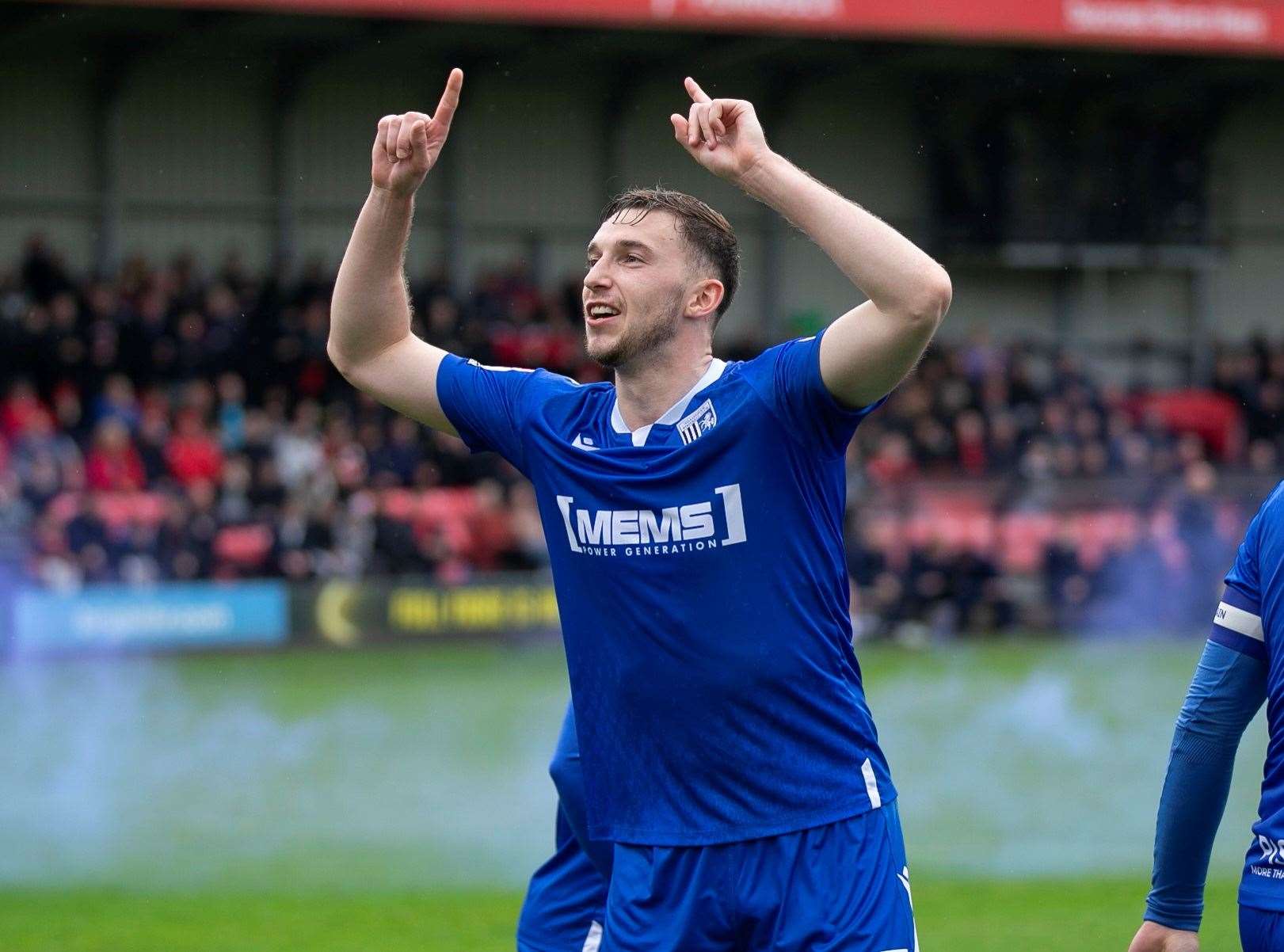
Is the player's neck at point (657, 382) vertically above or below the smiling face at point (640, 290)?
below

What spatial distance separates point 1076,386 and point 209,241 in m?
12.0

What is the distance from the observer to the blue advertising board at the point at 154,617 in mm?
17391

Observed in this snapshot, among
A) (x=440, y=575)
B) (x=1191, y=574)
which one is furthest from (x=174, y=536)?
(x=1191, y=574)

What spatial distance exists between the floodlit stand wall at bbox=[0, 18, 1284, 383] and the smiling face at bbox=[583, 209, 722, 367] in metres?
22.1

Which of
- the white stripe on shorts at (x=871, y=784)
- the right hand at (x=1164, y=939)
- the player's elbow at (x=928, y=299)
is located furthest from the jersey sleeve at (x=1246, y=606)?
the white stripe on shorts at (x=871, y=784)

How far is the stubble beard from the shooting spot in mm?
4141

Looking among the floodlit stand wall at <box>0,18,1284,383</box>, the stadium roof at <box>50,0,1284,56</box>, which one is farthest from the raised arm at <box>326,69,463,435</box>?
the floodlit stand wall at <box>0,18,1284,383</box>

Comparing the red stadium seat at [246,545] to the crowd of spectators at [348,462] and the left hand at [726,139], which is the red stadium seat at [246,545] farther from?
the left hand at [726,139]

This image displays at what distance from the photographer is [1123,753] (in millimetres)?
13094

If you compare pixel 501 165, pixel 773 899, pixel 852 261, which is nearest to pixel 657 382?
pixel 852 261

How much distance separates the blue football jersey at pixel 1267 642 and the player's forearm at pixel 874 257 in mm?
771

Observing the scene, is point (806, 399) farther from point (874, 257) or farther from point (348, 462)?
point (348, 462)

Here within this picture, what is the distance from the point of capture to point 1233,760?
137 inches

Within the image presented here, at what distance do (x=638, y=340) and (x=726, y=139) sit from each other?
1.56 ft
